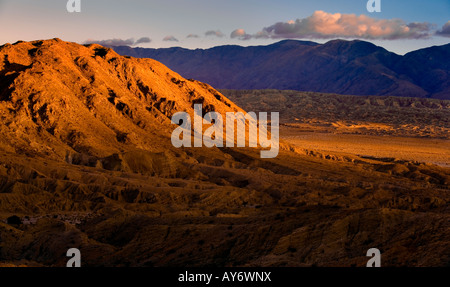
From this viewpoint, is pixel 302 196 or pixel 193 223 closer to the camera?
pixel 193 223

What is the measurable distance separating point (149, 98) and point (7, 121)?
24.6m

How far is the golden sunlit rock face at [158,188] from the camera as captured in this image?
89.5 ft

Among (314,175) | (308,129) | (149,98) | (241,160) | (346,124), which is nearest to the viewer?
(314,175)

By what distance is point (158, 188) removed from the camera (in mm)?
48219

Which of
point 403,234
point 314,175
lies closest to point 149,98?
point 314,175

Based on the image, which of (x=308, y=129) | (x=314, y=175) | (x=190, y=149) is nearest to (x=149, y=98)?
(x=190, y=149)

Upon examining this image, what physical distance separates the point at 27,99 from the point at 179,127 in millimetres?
19503

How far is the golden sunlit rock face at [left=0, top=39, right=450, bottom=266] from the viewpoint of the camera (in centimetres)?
2728

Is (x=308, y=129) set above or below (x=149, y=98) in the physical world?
below

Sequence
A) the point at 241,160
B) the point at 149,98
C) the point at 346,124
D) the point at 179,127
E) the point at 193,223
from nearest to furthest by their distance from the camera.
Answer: the point at 193,223
the point at 241,160
the point at 179,127
the point at 149,98
the point at 346,124

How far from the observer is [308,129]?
140 metres

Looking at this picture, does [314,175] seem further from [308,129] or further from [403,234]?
[308,129]

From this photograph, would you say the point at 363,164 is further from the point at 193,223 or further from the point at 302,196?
the point at 193,223

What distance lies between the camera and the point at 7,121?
58719 millimetres
